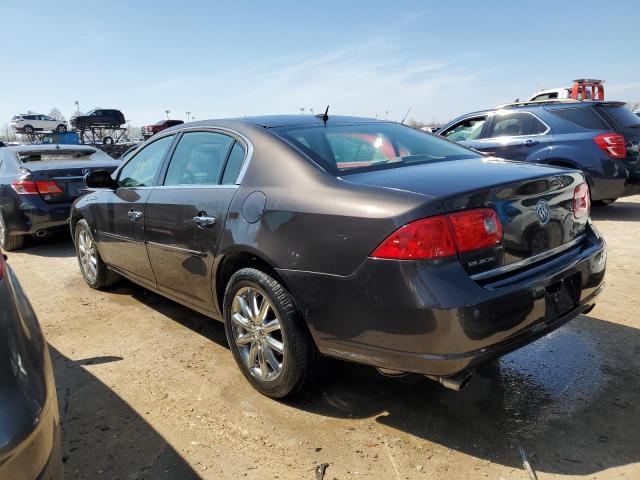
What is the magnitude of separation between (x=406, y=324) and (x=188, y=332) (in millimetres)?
2269

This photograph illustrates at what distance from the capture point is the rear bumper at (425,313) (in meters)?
2.09

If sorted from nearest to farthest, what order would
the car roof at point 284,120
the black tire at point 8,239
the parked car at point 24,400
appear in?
the parked car at point 24,400 → the car roof at point 284,120 → the black tire at point 8,239

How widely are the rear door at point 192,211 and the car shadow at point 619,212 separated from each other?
241 inches

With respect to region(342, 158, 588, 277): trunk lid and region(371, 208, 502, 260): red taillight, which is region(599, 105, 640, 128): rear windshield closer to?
region(342, 158, 588, 277): trunk lid

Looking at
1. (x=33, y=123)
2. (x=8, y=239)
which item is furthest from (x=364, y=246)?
(x=33, y=123)

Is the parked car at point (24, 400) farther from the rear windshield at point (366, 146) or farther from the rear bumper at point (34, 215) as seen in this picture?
the rear bumper at point (34, 215)

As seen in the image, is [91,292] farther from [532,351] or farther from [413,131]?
[532,351]

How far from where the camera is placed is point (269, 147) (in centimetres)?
291

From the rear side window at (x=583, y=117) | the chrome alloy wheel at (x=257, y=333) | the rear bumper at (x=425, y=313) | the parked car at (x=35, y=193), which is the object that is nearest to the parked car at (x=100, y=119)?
the parked car at (x=35, y=193)

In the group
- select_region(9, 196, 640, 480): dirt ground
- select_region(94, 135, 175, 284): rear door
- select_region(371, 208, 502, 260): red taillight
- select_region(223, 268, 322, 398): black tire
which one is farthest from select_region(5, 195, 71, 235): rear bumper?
select_region(371, 208, 502, 260): red taillight

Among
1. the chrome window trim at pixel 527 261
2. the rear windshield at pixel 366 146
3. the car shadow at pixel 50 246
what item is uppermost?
the rear windshield at pixel 366 146

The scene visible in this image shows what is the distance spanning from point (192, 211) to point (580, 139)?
5.92m

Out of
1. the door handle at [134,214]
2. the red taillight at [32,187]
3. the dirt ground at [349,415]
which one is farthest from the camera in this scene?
the red taillight at [32,187]

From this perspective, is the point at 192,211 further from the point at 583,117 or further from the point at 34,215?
the point at 583,117
